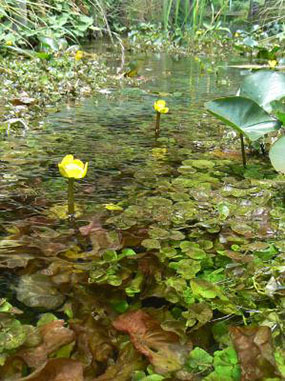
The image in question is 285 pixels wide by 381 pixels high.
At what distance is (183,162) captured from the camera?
1.48 m

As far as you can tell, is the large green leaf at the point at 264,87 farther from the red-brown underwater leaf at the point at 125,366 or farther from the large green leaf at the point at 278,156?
the red-brown underwater leaf at the point at 125,366

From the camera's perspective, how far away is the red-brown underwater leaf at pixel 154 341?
2.04 ft

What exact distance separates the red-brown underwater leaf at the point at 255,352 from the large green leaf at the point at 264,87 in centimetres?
102

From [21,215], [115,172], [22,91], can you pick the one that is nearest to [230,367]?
[21,215]

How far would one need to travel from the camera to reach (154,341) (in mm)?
661

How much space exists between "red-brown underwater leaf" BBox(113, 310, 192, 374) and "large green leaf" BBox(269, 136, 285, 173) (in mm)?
528

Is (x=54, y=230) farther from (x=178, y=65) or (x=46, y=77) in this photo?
(x=178, y=65)

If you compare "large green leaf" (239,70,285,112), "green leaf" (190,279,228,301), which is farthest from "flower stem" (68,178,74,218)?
"large green leaf" (239,70,285,112)

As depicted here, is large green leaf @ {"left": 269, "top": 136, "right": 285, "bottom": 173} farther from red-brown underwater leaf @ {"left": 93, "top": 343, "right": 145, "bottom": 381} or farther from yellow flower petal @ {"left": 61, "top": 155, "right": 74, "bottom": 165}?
red-brown underwater leaf @ {"left": 93, "top": 343, "right": 145, "bottom": 381}

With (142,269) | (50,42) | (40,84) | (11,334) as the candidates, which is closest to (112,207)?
(142,269)

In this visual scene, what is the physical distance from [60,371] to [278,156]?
738 mm

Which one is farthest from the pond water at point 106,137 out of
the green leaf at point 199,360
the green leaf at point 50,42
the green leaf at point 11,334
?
the green leaf at point 50,42

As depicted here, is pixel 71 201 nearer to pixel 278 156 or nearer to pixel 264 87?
pixel 278 156

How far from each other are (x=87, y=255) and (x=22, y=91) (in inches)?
75.0
